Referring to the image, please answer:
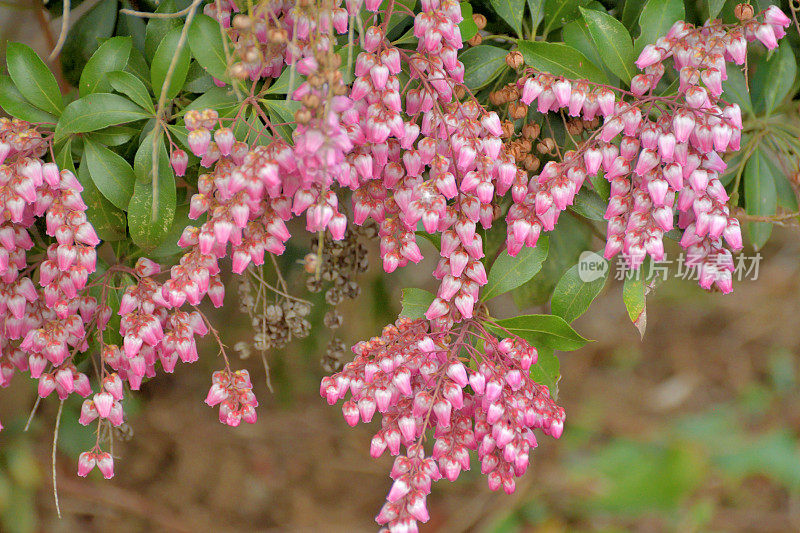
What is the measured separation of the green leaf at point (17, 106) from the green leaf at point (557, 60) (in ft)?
1.79

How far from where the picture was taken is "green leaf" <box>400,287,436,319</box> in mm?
807

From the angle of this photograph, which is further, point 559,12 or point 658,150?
point 559,12

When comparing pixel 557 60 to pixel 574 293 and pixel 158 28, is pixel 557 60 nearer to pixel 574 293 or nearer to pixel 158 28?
pixel 574 293

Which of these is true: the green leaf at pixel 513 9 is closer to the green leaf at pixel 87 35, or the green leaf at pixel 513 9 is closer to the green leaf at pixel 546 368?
the green leaf at pixel 546 368

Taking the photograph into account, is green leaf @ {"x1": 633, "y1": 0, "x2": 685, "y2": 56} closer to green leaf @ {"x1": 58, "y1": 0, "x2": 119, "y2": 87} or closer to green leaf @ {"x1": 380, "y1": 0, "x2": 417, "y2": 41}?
green leaf @ {"x1": 380, "y1": 0, "x2": 417, "y2": 41}

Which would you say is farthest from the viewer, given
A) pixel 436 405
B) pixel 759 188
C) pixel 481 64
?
pixel 759 188

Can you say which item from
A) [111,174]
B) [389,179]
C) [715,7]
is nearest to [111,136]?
[111,174]

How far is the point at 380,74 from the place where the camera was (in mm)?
663

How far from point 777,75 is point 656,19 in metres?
0.24

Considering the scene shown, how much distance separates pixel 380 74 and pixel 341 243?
1.08ft

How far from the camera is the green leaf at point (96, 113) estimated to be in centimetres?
73

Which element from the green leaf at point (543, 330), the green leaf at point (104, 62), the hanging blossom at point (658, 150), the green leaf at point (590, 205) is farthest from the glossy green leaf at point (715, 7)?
the green leaf at point (104, 62)

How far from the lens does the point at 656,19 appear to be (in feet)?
2.54

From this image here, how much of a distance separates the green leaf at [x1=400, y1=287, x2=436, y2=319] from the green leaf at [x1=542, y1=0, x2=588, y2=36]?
1.20 ft
